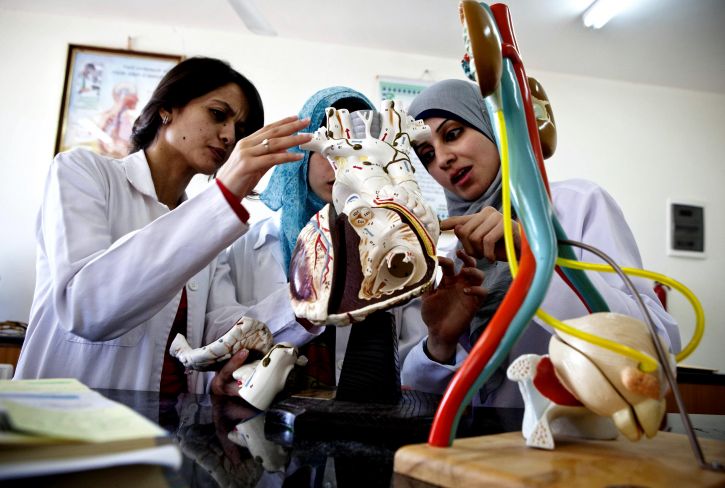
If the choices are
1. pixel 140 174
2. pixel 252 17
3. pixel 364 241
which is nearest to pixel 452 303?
pixel 364 241

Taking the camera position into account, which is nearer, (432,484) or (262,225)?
(432,484)

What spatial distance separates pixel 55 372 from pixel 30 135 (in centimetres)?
176

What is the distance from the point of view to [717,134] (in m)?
3.00

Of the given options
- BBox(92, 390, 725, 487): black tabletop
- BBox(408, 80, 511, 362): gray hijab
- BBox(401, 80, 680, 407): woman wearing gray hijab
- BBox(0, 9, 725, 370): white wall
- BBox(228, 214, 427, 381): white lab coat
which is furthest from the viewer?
BBox(0, 9, 725, 370): white wall

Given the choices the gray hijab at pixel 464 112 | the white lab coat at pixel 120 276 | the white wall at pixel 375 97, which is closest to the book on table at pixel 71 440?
the white lab coat at pixel 120 276

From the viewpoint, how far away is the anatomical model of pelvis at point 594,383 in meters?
0.42

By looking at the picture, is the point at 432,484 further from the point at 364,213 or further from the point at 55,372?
the point at 55,372

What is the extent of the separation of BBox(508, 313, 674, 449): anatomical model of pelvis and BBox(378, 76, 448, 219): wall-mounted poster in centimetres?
212

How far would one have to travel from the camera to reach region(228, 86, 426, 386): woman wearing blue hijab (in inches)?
46.9

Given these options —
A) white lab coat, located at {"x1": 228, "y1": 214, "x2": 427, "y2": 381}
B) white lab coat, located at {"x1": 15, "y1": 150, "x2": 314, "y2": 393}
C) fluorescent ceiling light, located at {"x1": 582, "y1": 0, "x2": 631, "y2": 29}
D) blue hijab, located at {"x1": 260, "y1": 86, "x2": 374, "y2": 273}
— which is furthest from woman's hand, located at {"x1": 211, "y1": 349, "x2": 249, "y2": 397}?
fluorescent ceiling light, located at {"x1": 582, "y1": 0, "x2": 631, "y2": 29}

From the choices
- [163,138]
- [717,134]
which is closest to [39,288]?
[163,138]

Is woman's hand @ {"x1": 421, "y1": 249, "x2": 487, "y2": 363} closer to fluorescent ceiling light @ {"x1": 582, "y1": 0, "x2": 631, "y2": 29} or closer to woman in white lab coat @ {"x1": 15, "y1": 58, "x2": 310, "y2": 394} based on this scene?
woman in white lab coat @ {"x1": 15, "y1": 58, "x2": 310, "y2": 394}

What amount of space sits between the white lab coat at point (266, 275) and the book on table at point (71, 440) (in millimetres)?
829

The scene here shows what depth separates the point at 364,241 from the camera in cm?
67
